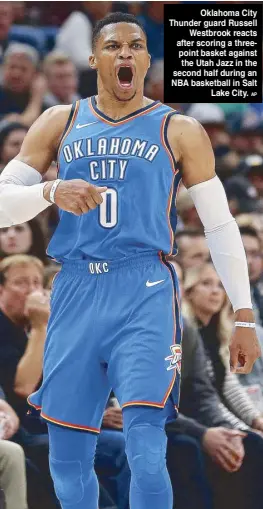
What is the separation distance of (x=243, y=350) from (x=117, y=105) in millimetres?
962

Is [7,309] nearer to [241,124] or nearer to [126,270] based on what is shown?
[126,270]

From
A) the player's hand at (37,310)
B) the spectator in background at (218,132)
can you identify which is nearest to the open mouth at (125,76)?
the player's hand at (37,310)

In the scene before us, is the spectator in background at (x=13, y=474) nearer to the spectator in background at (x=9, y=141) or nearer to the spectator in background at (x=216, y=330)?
the spectator in background at (x=216, y=330)

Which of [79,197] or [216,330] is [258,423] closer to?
[216,330]

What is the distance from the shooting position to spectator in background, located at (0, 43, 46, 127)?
505 centimetres

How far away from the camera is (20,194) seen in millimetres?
3002

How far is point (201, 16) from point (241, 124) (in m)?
1.36

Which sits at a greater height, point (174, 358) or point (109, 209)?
point (109, 209)

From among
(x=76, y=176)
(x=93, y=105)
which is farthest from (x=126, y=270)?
(x=93, y=105)

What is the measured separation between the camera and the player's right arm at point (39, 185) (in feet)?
9.09

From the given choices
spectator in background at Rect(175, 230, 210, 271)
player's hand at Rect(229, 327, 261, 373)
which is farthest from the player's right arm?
spectator in background at Rect(175, 230, 210, 271)

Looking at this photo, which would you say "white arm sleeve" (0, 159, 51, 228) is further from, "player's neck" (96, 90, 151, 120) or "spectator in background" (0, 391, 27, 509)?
"spectator in background" (0, 391, 27, 509)

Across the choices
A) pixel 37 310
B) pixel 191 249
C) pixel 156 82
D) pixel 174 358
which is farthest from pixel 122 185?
pixel 156 82

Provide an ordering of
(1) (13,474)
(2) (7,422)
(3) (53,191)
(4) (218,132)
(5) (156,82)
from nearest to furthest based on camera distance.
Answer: (3) (53,191) → (1) (13,474) → (2) (7,422) → (5) (156,82) → (4) (218,132)
